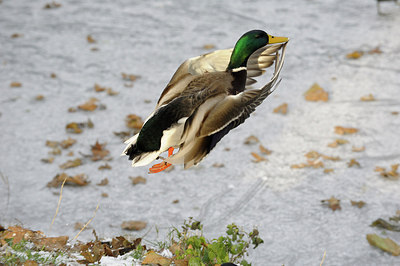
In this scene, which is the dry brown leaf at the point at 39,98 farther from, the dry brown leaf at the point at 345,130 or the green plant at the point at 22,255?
the dry brown leaf at the point at 345,130

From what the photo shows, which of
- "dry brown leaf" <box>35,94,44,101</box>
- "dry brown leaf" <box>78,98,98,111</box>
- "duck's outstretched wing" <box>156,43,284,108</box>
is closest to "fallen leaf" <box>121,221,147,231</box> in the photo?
"dry brown leaf" <box>78,98,98,111</box>

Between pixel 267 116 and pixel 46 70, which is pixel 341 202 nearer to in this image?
pixel 267 116

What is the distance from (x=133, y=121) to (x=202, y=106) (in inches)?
157

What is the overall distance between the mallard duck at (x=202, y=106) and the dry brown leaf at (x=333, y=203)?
8.75 ft

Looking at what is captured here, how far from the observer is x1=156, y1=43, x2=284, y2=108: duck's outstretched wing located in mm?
1768

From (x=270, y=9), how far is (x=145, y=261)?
277 inches

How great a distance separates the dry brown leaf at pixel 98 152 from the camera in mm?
4944

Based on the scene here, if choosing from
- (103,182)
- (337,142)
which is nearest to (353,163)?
(337,142)

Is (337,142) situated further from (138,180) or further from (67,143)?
(67,143)

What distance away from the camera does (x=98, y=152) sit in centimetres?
501

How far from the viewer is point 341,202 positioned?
4.25m

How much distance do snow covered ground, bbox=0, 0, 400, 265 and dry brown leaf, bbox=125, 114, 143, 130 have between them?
0.12 meters

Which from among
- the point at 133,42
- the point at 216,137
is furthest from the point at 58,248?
the point at 133,42

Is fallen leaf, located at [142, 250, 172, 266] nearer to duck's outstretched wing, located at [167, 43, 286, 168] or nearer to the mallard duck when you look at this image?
the mallard duck
